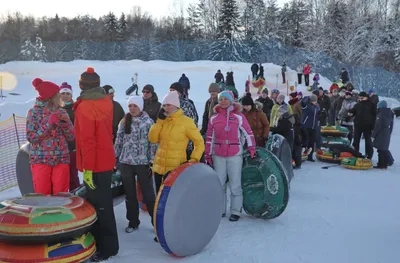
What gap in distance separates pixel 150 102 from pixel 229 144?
171 cm

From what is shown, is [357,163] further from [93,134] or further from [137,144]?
[93,134]

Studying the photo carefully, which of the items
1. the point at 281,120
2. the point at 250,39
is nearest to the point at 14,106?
the point at 281,120

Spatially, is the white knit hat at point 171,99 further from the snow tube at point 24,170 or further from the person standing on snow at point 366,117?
the person standing on snow at point 366,117

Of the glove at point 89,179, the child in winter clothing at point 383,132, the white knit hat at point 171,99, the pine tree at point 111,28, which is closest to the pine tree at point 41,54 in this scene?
the pine tree at point 111,28

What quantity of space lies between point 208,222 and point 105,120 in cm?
156

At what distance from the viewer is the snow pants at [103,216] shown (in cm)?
412

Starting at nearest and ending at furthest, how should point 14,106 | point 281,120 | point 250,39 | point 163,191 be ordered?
point 163,191 → point 281,120 → point 14,106 → point 250,39

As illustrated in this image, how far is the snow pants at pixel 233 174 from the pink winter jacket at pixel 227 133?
87 millimetres

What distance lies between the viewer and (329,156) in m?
10.4

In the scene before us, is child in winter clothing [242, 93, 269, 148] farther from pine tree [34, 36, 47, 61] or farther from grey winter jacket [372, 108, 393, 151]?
pine tree [34, 36, 47, 61]

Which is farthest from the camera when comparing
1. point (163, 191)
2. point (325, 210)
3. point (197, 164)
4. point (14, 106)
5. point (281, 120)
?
point (14, 106)

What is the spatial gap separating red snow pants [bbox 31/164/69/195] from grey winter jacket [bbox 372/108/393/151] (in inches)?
300

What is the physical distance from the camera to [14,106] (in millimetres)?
12359

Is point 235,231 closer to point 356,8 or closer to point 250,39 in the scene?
point 250,39
